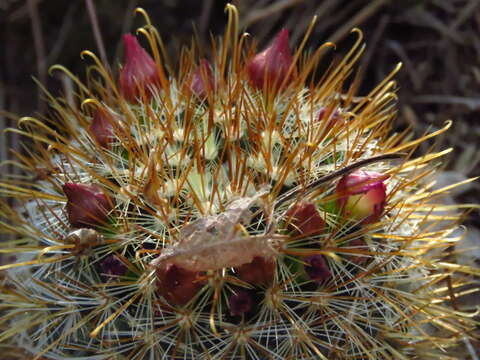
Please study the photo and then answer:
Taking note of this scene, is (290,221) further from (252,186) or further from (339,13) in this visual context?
(339,13)

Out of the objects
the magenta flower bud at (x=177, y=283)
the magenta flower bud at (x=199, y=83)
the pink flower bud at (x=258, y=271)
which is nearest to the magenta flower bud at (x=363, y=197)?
the pink flower bud at (x=258, y=271)

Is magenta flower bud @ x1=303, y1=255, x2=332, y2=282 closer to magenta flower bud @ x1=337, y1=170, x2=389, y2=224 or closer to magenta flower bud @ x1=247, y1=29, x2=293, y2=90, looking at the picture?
magenta flower bud @ x1=337, y1=170, x2=389, y2=224

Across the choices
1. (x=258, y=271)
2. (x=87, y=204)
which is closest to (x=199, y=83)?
(x=87, y=204)

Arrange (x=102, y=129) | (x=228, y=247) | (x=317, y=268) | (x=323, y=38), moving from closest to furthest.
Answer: (x=228, y=247) → (x=317, y=268) → (x=102, y=129) → (x=323, y=38)

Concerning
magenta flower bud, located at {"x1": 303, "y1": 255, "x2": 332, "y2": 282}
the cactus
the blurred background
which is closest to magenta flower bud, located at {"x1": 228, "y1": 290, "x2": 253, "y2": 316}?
the cactus

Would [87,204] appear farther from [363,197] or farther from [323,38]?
[323,38]

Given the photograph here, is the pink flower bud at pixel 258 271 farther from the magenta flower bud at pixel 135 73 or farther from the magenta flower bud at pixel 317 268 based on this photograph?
the magenta flower bud at pixel 135 73

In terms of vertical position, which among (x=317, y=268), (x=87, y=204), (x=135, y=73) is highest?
(x=135, y=73)
